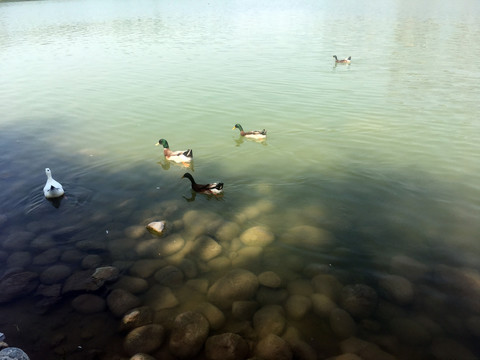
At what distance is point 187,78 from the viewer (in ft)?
70.7

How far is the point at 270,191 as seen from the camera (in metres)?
10.0

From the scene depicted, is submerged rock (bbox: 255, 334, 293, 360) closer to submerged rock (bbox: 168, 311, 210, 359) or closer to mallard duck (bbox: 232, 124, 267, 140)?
submerged rock (bbox: 168, 311, 210, 359)

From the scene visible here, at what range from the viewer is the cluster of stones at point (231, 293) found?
5.68 m

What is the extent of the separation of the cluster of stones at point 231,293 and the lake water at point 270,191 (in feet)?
0.13

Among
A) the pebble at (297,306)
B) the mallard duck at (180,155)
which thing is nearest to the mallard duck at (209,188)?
the mallard duck at (180,155)

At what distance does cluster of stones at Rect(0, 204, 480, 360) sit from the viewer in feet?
18.6

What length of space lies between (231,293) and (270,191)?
3.96m

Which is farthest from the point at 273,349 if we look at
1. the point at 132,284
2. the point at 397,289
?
the point at 132,284

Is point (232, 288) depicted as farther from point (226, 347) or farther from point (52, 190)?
point (52, 190)

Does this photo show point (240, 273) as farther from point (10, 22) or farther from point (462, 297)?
point (10, 22)

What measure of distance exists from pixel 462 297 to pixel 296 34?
32180 millimetres

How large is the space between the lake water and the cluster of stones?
1.6 inches

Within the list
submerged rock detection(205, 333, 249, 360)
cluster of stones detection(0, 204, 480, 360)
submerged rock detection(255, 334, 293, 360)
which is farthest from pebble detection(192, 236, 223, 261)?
submerged rock detection(255, 334, 293, 360)

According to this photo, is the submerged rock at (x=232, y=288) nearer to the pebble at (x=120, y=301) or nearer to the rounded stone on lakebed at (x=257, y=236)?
the rounded stone on lakebed at (x=257, y=236)
